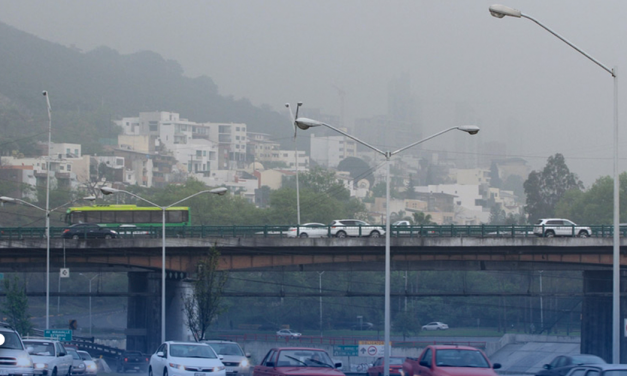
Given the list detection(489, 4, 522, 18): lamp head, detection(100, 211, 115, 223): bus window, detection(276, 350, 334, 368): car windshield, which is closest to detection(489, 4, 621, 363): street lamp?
detection(489, 4, 522, 18): lamp head

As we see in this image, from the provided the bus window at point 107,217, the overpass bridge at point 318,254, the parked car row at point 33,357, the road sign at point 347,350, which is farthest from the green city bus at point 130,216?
the parked car row at point 33,357

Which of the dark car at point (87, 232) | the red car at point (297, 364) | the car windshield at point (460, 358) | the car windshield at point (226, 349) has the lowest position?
the car windshield at point (226, 349)

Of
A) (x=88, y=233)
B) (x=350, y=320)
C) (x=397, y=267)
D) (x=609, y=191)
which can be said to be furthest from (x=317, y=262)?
(x=609, y=191)

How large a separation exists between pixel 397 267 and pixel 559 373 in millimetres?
31161

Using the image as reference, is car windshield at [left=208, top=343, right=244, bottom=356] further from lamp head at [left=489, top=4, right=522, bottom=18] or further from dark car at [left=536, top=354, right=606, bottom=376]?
lamp head at [left=489, top=4, right=522, bottom=18]

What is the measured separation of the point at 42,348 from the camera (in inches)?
1083

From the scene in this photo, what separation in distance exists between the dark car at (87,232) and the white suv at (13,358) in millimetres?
Result: 33959

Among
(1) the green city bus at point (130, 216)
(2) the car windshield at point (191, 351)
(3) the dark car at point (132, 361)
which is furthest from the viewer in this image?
(1) the green city bus at point (130, 216)

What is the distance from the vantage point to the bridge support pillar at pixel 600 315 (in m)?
58.0

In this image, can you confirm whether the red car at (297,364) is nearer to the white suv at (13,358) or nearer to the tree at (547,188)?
the white suv at (13,358)

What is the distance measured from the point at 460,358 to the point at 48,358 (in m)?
13.6

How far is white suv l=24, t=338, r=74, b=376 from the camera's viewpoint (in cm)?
2633

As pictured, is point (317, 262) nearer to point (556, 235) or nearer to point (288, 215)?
point (556, 235)

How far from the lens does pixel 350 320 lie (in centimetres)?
10888
